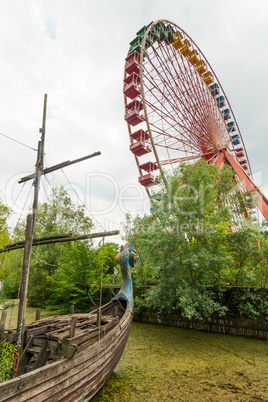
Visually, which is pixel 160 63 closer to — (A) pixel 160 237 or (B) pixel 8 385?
(A) pixel 160 237

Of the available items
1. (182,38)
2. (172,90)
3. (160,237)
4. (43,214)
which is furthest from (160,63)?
(43,214)

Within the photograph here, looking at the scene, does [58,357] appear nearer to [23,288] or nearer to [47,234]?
[23,288]

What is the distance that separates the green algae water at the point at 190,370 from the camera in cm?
519

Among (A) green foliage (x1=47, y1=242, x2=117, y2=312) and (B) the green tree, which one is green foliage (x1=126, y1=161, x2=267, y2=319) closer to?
(A) green foliage (x1=47, y1=242, x2=117, y2=312)

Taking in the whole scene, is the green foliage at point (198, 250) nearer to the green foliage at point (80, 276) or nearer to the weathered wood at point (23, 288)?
the green foliage at point (80, 276)

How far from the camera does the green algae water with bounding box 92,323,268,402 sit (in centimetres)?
519

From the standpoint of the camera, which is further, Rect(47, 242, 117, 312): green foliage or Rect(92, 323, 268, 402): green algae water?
Rect(47, 242, 117, 312): green foliage

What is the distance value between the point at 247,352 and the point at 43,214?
18.8 metres

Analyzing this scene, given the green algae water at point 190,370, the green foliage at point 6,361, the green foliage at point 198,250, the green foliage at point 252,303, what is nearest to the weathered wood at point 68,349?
the green foliage at point 6,361

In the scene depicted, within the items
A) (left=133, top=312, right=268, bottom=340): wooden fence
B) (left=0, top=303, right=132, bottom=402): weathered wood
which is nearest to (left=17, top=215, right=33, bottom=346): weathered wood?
(left=0, top=303, right=132, bottom=402): weathered wood

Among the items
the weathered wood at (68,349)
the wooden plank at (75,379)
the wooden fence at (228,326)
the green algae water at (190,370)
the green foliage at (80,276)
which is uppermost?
the green foliage at (80,276)

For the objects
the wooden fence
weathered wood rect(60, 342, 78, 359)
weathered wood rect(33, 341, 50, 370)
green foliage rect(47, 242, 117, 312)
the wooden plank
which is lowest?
the wooden fence

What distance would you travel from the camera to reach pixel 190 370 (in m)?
6.46

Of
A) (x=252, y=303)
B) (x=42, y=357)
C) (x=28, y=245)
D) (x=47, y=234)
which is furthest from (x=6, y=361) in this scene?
(x=47, y=234)
